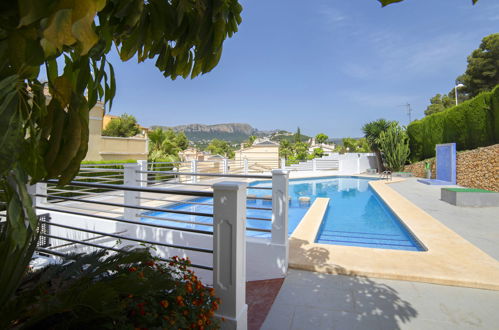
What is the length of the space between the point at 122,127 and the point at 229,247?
30981mm

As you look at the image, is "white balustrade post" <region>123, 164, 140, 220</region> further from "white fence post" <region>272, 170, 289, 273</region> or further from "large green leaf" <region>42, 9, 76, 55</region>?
"large green leaf" <region>42, 9, 76, 55</region>

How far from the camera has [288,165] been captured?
2191cm

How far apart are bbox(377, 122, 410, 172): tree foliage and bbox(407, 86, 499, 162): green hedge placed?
0.66 metres

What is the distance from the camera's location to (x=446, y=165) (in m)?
12.6

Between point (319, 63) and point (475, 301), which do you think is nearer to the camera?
point (475, 301)

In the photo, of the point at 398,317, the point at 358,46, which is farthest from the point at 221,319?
the point at 358,46

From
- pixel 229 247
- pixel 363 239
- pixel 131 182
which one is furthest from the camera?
pixel 363 239

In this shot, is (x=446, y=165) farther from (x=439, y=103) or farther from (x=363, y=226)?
(x=439, y=103)

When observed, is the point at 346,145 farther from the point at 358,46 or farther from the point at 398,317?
the point at 398,317

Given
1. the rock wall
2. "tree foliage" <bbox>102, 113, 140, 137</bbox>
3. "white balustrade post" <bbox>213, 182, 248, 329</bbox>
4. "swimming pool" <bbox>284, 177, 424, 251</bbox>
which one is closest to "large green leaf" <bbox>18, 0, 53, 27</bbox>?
"white balustrade post" <bbox>213, 182, 248, 329</bbox>

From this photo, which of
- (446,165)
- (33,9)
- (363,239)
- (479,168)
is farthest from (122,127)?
(33,9)

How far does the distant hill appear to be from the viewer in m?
131

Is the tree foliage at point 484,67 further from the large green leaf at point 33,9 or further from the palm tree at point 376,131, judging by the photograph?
the large green leaf at point 33,9

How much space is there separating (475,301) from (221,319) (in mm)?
2583
